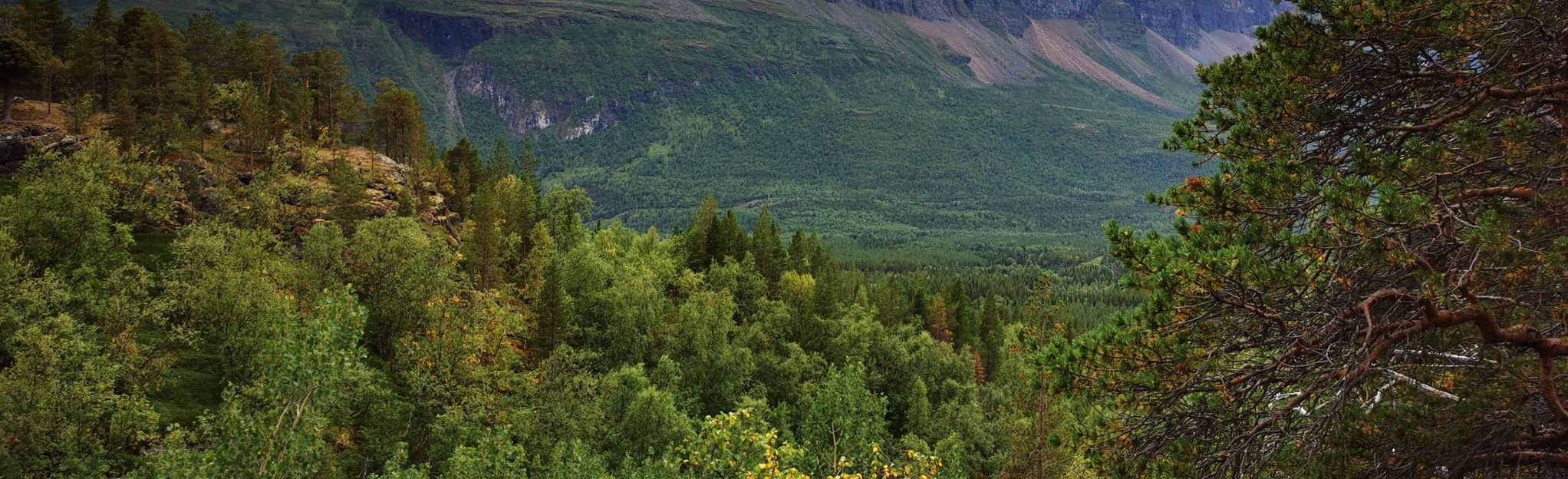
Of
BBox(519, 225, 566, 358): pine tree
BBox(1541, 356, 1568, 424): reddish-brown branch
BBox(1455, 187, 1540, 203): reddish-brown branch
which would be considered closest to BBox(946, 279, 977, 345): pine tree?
BBox(519, 225, 566, 358): pine tree

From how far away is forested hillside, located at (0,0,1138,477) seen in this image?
862 inches

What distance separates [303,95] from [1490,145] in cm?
6589

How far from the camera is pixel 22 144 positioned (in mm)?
43000

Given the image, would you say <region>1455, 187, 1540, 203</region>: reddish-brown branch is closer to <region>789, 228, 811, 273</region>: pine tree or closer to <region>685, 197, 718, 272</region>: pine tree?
<region>685, 197, 718, 272</region>: pine tree

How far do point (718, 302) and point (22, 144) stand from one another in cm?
3922

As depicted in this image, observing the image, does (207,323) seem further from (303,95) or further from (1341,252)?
(1341,252)

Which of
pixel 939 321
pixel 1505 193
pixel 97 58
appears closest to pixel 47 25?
pixel 97 58

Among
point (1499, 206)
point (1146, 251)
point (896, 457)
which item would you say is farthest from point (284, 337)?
point (896, 457)

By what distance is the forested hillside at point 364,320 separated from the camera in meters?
21.9

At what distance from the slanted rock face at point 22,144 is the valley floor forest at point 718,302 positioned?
27 centimetres

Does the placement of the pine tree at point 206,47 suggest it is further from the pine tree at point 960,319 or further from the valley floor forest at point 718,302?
the pine tree at point 960,319

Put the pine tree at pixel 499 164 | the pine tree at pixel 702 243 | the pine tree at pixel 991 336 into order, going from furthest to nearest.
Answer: the pine tree at pixel 991 336 → the pine tree at pixel 499 164 → the pine tree at pixel 702 243

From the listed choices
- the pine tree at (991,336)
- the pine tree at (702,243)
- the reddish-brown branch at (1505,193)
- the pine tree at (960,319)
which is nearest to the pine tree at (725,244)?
the pine tree at (702,243)

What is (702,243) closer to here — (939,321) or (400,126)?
(400,126)
